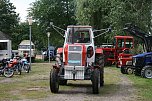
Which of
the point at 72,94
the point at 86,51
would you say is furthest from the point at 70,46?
the point at 72,94

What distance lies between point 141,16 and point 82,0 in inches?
453

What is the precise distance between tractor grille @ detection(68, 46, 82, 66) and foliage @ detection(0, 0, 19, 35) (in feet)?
138

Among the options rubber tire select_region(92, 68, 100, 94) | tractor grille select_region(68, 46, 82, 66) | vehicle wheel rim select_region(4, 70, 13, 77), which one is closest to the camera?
rubber tire select_region(92, 68, 100, 94)

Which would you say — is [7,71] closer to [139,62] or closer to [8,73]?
[8,73]

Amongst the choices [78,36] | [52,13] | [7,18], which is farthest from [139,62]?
[7,18]

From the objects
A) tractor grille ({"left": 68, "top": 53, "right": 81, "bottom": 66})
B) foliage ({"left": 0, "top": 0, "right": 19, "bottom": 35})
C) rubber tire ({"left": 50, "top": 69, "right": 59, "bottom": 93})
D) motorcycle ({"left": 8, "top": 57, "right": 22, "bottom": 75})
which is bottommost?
rubber tire ({"left": 50, "top": 69, "right": 59, "bottom": 93})

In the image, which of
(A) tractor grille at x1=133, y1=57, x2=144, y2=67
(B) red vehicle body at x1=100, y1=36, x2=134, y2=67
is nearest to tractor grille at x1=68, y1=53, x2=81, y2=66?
(A) tractor grille at x1=133, y1=57, x2=144, y2=67

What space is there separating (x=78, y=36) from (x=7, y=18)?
4320cm

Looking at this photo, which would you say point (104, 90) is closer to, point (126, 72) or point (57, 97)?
point (57, 97)

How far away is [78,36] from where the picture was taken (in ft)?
55.2

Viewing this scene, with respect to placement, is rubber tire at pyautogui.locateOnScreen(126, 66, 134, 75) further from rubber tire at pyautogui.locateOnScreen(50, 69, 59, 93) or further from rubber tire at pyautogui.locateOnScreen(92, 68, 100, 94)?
rubber tire at pyautogui.locateOnScreen(50, 69, 59, 93)

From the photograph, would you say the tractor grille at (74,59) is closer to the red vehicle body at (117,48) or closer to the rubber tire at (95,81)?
the rubber tire at (95,81)

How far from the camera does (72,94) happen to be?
1462 cm

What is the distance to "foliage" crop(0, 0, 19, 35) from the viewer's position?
57.5 m
